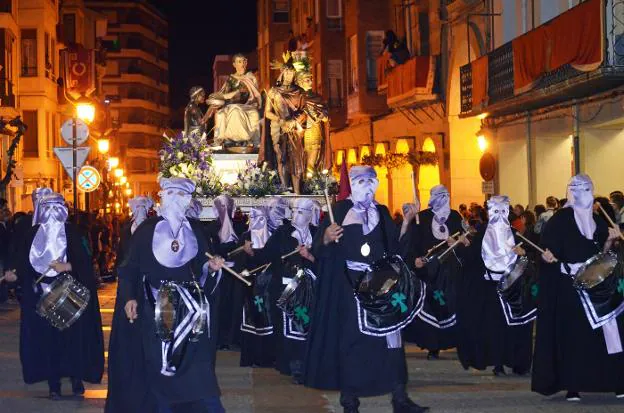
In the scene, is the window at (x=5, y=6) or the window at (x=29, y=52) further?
the window at (x=29, y=52)

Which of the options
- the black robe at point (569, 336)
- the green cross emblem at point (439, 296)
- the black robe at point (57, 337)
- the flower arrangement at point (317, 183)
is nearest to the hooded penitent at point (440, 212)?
the green cross emblem at point (439, 296)

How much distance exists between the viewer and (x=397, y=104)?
40.9m

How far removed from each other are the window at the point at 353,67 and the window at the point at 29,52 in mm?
13565

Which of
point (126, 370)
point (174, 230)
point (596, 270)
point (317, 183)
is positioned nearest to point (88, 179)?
point (317, 183)

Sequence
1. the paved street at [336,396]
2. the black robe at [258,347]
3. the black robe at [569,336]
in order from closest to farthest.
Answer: the paved street at [336,396]
the black robe at [569,336]
the black robe at [258,347]

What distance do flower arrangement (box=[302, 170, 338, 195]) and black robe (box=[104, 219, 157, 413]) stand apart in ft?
44.6

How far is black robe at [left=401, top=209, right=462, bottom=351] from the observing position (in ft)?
51.2

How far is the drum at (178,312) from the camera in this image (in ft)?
31.0

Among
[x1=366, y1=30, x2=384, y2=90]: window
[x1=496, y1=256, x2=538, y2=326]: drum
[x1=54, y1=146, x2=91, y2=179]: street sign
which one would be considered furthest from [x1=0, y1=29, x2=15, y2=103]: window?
[x1=496, y1=256, x2=538, y2=326]: drum

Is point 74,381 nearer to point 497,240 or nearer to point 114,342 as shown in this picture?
point 114,342

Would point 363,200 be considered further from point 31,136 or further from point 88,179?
point 31,136

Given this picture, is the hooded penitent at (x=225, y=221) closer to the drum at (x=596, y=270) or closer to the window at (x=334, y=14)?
the drum at (x=596, y=270)

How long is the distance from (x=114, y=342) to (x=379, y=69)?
115ft

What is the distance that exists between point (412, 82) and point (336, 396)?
85.9 ft
